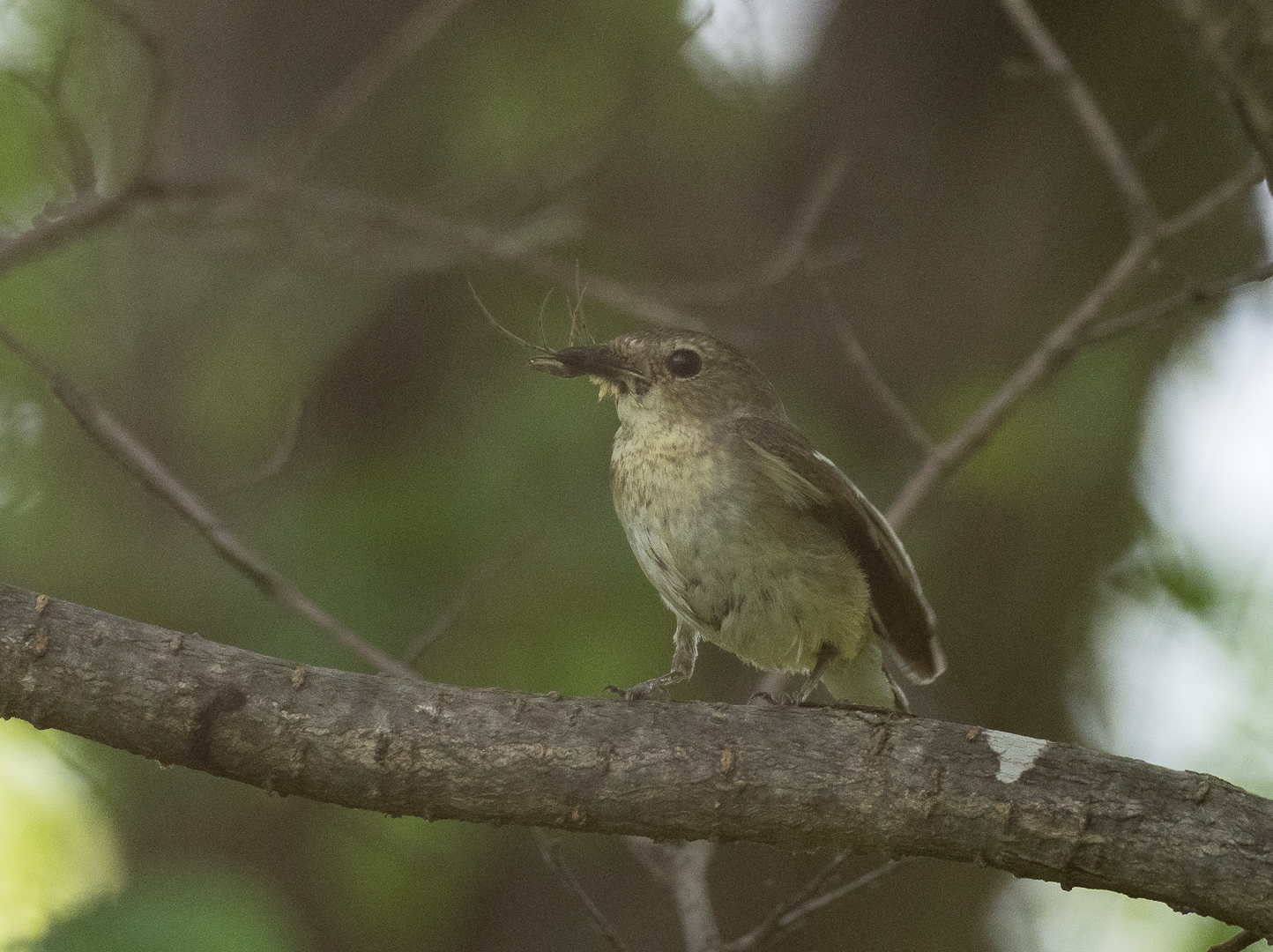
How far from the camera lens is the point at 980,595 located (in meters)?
5.21

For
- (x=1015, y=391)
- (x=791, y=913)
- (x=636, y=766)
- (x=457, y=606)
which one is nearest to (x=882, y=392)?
(x=1015, y=391)

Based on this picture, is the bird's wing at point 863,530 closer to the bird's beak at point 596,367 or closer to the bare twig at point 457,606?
the bird's beak at point 596,367

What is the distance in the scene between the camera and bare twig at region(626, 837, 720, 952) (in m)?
3.29

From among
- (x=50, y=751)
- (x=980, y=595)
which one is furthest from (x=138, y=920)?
(x=980, y=595)

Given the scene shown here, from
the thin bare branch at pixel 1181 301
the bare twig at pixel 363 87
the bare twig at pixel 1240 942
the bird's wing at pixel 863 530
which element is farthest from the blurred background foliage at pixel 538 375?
the bare twig at pixel 1240 942

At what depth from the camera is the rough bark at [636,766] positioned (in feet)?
8.17

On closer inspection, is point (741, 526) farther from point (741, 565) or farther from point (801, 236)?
point (801, 236)

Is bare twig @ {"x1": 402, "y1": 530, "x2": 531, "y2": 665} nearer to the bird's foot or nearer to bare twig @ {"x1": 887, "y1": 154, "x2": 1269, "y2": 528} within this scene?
the bird's foot

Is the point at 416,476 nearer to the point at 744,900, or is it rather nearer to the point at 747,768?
the point at 744,900

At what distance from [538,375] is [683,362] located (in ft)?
6.04

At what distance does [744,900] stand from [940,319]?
2610 mm

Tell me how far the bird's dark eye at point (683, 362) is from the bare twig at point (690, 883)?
1.36 m

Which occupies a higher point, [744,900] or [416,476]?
[416,476]

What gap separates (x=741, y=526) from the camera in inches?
132
